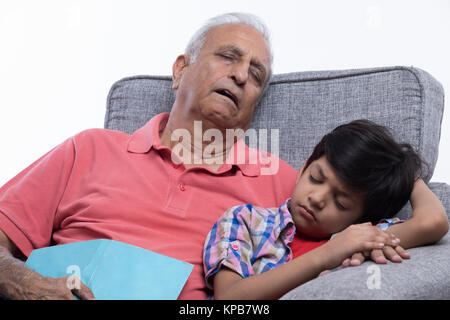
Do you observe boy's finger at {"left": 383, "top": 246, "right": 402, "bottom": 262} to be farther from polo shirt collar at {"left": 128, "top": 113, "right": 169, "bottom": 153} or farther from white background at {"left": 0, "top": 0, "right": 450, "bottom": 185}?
white background at {"left": 0, "top": 0, "right": 450, "bottom": 185}

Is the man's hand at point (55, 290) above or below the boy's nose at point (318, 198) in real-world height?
below

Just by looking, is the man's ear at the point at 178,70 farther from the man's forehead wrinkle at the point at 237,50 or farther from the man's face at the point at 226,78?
the man's forehead wrinkle at the point at 237,50

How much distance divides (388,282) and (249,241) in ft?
1.15

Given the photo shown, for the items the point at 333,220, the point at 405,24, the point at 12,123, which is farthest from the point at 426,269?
the point at 12,123

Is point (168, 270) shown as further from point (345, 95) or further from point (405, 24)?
point (405, 24)

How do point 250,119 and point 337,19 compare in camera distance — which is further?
point 337,19

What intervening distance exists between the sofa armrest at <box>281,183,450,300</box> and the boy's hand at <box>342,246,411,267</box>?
0.03 ft

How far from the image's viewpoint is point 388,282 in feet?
2.24

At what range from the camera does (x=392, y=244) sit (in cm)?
83

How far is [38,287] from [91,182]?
0.34 m

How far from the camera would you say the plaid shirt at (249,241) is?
922 millimetres

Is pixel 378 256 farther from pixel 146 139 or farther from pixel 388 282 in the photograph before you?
pixel 146 139

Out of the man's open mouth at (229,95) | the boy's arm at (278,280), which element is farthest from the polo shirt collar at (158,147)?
the boy's arm at (278,280)

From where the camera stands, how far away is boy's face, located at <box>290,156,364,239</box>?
100cm
